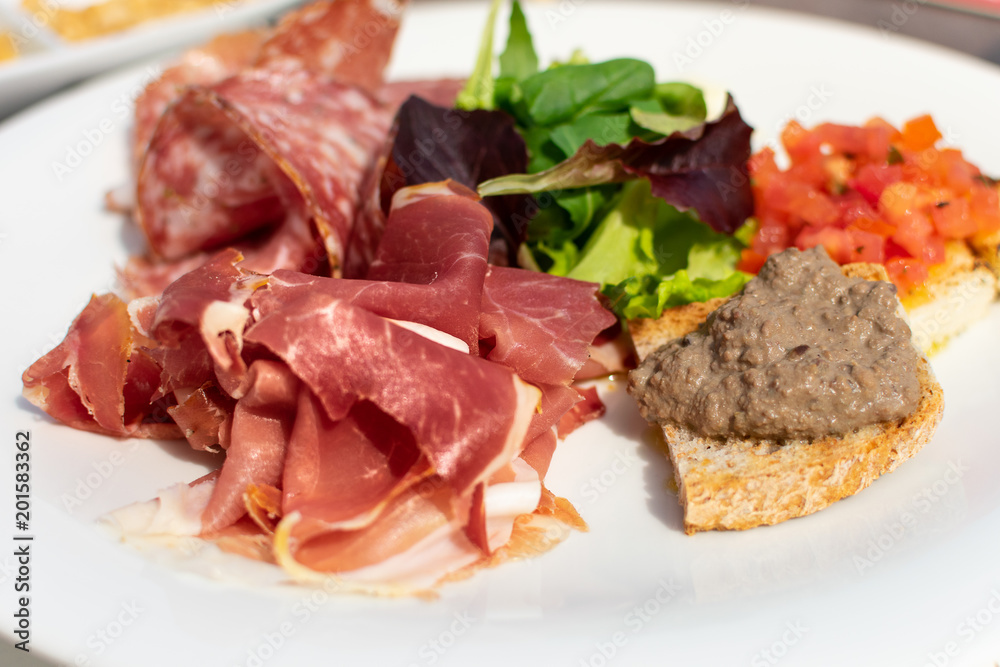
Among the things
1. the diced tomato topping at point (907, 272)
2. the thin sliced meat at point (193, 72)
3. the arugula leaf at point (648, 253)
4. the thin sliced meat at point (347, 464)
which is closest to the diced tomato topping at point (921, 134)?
the diced tomato topping at point (907, 272)

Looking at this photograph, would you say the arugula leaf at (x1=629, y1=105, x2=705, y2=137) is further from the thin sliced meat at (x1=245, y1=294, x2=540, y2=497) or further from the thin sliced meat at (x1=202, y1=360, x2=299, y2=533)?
the thin sliced meat at (x1=202, y1=360, x2=299, y2=533)

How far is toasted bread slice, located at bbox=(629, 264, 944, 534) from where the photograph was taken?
2.02 meters

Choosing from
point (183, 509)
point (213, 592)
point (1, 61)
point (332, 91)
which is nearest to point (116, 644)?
point (213, 592)

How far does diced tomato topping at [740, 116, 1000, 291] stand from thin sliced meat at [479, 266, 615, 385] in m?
0.91

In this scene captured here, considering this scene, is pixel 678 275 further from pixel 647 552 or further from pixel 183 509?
pixel 183 509

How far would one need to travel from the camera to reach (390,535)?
6.55 feet

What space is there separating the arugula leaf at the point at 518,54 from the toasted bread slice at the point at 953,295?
187cm

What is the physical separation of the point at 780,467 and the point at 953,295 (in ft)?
3.99

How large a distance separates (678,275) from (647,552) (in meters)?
1.03

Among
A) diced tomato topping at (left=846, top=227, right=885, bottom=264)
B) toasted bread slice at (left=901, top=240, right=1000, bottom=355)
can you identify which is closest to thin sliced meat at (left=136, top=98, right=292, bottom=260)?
diced tomato topping at (left=846, top=227, right=885, bottom=264)

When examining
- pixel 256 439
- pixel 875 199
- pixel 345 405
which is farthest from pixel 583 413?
pixel 875 199

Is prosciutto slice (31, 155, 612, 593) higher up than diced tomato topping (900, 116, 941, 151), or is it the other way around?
diced tomato topping (900, 116, 941, 151)

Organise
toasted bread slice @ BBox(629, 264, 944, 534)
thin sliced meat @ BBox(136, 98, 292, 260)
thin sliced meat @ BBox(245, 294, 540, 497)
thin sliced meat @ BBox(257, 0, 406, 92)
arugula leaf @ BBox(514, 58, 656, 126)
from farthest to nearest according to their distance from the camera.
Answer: thin sliced meat @ BBox(257, 0, 406, 92) < thin sliced meat @ BBox(136, 98, 292, 260) < arugula leaf @ BBox(514, 58, 656, 126) < toasted bread slice @ BBox(629, 264, 944, 534) < thin sliced meat @ BBox(245, 294, 540, 497)

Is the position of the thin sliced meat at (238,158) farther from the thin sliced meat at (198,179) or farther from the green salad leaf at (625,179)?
the green salad leaf at (625,179)
